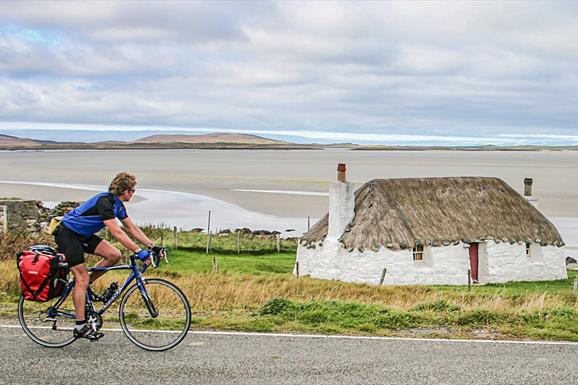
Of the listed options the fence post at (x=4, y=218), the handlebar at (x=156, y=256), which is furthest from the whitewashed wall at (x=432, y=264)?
the handlebar at (x=156, y=256)

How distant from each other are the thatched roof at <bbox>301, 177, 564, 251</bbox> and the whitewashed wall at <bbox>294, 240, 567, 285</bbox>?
0.34 metres

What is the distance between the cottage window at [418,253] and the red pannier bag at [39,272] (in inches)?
913

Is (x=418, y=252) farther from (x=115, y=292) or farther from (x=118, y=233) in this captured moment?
(x=118, y=233)

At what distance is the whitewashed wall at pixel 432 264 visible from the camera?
2889 cm

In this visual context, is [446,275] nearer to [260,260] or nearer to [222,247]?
[260,260]

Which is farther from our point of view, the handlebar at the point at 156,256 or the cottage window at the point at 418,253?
the cottage window at the point at 418,253

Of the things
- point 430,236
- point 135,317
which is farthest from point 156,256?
point 430,236

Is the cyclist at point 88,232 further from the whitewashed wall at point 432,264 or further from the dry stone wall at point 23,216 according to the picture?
the dry stone wall at point 23,216

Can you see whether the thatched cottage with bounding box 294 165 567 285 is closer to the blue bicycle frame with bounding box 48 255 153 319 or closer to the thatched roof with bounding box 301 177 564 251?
the thatched roof with bounding box 301 177 564 251

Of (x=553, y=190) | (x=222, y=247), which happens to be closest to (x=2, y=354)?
(x=222, y=247)

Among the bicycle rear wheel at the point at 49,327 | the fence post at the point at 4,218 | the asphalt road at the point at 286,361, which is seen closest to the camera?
the asphalt road at the point at 286,361

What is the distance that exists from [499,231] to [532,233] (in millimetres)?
1791

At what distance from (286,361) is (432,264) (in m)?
22.9

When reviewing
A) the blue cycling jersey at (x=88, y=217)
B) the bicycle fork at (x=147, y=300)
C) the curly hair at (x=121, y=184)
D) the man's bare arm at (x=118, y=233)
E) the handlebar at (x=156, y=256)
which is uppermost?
the curly hair at (x=121, y=184)
